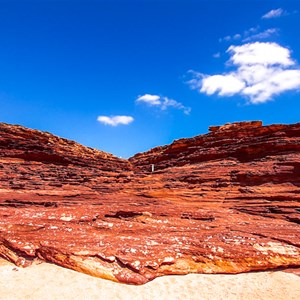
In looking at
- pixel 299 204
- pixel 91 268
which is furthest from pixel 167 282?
pixel 299 204

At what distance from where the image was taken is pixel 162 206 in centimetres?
1683

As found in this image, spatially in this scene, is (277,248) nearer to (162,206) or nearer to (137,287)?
(137,287)

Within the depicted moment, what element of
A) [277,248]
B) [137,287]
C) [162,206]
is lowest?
[137,287]

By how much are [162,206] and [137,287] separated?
21.6ft

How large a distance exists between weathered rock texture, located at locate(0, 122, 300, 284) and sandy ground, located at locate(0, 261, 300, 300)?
0.35 meters

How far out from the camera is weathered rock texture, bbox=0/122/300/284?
1181 cm

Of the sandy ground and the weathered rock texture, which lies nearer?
the sandy ground

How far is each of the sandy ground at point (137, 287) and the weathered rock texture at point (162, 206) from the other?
0.35 meters

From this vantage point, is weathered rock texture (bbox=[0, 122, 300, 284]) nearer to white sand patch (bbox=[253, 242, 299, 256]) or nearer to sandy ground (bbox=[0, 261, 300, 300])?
white sand patch (bbox=[253, 242, 299, 256])

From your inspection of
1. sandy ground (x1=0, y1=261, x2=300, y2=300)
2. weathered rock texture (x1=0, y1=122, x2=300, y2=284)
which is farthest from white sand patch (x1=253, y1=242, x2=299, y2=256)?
sandy ground (x1=0, y1=261, x2=300, y2=300)

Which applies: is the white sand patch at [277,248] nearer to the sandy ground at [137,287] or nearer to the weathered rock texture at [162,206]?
the weathered rock texture at [162,206]

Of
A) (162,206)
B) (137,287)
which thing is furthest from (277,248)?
(162,206)

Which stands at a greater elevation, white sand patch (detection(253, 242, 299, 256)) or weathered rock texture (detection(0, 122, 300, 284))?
weathered rock texture (detection(0, 122, 300, 284))

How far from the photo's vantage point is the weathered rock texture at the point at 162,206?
1181 cm
